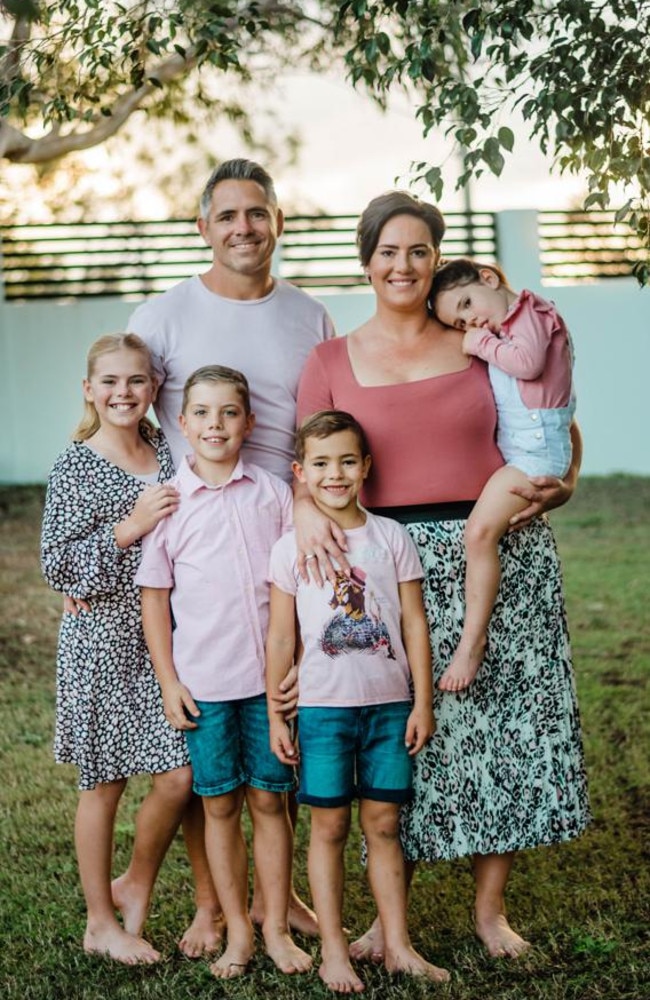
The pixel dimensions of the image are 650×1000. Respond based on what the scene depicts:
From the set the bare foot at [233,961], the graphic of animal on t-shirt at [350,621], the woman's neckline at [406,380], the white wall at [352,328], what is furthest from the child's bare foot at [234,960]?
the white wall at [352,328]

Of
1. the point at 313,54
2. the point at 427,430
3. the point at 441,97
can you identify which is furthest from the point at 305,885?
the point at 313,54

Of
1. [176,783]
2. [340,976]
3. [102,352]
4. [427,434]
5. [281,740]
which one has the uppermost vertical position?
[102,352]

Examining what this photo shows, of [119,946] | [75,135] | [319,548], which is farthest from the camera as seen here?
[75,135]

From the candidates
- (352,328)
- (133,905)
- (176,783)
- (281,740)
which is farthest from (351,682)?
(352,328)

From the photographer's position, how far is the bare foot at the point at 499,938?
135 inches

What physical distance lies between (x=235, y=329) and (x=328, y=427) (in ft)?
1.75

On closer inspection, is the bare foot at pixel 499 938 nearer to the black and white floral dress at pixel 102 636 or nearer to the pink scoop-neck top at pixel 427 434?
the black and white floral dress at pixel 102 636

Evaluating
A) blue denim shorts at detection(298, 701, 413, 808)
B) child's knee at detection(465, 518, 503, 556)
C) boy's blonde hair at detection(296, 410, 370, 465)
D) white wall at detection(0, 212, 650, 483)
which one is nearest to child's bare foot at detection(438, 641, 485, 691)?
blue denim shorts at detection(298, 701, 413, 808)

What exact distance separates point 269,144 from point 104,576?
989 cm

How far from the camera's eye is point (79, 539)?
11.1 ft

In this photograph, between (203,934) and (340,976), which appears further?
(203,934)

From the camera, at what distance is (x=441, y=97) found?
131 inches

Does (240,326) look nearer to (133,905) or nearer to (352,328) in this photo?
(133,905)

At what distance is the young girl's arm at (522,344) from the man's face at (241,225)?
0.63 meters
